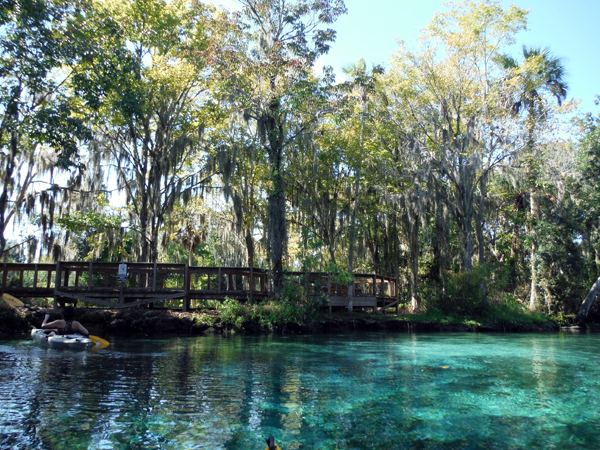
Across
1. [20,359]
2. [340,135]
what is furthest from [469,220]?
[20,359]

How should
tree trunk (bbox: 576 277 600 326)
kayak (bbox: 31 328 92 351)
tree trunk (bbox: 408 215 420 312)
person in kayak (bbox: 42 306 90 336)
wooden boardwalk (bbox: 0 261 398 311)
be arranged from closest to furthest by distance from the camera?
1. kayak (bbox: 31 328 92 351)
2. person in kayak (bbox: 42 306 90 336)
3. wooden boardwalk (bbox: 0 261 398 311)
4. tree trunk (bbox: 576 277 600 326)
5. tree trunk (bbox: 408 215 420 312)

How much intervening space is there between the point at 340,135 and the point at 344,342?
12.1 m

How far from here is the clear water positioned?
15.0 feet

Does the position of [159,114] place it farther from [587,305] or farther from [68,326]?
[587,305]

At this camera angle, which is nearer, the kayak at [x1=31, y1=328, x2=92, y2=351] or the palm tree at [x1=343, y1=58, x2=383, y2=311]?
the kayak at [x1=31, y1=328, x2=92, y2=351]

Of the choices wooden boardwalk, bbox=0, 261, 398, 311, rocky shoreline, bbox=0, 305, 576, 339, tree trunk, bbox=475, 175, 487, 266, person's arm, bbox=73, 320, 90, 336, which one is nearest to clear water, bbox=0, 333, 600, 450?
person's arm, bbox=73, 320, 90, 336

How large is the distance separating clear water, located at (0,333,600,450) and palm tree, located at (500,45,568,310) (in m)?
13.9

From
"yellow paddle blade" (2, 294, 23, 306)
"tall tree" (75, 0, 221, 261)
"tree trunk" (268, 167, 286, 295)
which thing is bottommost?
"yellow paddle blade" (2, 294, 23, 306)

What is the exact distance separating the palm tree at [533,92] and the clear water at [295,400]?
13879 mm

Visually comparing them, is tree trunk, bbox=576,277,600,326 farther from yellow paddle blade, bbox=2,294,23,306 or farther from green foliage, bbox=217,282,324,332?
yellow paddle blade, bbox=2,294,23,306

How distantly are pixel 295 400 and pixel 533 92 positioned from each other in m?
24.6

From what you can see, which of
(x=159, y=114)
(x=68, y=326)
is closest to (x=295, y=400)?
(x=68, y=326)

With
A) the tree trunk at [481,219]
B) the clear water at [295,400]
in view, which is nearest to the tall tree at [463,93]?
the tree trunk at [481,219]

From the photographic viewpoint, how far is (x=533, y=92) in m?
24.8
